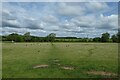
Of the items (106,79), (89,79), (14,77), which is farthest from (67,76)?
(14,77)

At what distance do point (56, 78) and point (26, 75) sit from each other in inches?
172

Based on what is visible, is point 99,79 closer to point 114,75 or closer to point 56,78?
point 114,75

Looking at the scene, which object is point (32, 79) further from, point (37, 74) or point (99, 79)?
point (99, 79)

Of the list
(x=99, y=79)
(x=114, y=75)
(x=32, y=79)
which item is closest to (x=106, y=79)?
(x=99, y=79)

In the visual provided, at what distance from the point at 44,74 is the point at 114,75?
9.16 meters

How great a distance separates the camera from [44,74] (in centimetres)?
2686

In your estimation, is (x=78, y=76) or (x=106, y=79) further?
(x=78, y=76)

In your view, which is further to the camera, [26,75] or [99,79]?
[26,75]

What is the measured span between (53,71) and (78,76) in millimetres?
4541

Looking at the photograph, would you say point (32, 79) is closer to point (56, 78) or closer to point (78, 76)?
point (56, 78)

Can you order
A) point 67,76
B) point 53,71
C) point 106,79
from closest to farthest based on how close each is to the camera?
point 106,79
point 67,76
point 53,71

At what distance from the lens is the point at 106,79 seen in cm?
2380

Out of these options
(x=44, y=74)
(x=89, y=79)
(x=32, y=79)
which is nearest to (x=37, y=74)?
(x=44, y=74)

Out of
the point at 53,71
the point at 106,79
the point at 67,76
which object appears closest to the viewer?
the point at 106,79
